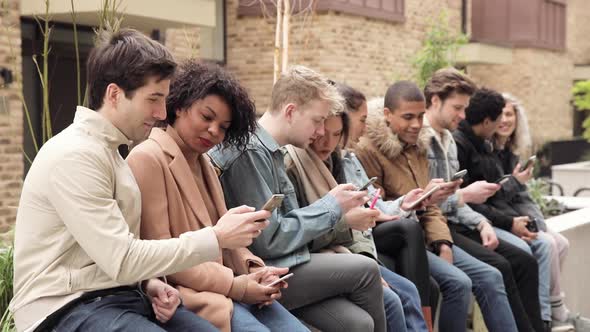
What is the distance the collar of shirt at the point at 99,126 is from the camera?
3.12 metres

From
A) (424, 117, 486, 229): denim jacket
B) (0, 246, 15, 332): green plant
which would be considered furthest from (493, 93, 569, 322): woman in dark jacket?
(0, 246, 15, 332): green plant

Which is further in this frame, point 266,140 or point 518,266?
point 518,266

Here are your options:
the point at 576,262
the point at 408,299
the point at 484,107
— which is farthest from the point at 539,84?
the point at 408,299

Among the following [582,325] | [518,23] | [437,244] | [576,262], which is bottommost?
[582,325]

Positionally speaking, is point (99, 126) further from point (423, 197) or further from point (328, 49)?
point (328, 49)

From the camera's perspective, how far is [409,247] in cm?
511

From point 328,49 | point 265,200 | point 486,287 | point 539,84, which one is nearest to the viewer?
point 265,200

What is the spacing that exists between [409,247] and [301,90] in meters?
1.28

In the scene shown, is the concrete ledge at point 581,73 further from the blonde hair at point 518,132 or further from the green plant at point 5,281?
the green plant at point 5,281

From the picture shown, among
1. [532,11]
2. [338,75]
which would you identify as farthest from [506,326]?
[532,11]

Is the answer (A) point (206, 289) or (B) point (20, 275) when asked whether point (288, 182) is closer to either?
(A) point (206, 289)

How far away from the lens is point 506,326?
5.89 m

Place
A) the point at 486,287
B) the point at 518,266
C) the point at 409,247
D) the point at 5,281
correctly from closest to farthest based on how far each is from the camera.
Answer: the point at 5,281 → the point at 409,247 → the point at 486,287 → the point at 518,266

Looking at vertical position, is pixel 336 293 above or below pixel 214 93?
below
